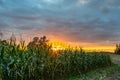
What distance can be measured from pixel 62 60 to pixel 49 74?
237 centimetres

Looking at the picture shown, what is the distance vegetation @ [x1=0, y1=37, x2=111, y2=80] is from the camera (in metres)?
14.6

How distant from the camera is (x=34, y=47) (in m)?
17.0

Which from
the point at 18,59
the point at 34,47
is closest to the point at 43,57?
the point at 34,47

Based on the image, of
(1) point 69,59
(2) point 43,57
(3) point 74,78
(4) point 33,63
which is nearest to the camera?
(4) point 33,63

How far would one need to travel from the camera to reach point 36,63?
16.0 metres

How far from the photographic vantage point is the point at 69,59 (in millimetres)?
20031

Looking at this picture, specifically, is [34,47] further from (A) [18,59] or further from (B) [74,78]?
(B) [74,78]

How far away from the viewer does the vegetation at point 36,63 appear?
14.6 metres

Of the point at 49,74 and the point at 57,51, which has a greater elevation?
the point at 57,51

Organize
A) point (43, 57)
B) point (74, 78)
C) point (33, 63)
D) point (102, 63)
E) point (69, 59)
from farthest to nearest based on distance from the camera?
point (102, 63) < point (69, 59) < point (74, 78) < point (43, 57) < point (33, 63)

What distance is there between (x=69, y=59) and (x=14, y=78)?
6160 millimetres

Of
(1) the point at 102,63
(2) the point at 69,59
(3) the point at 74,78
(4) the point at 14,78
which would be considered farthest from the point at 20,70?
(1) the point at 102,63

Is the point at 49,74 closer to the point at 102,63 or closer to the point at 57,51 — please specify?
the point at 57,51

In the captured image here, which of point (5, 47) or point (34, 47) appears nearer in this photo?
point (5, 47)
